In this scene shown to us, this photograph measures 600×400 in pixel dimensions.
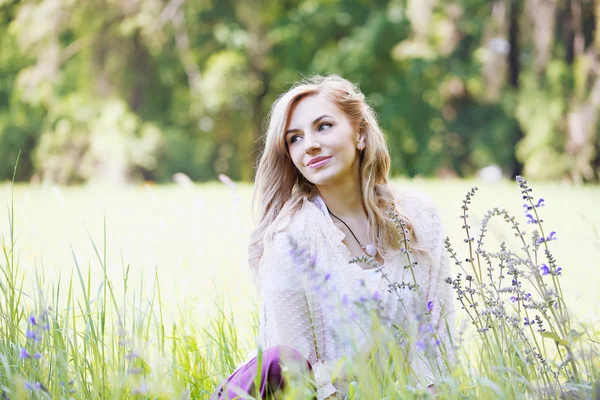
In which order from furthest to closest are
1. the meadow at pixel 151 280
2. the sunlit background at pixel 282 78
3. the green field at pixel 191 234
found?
the sunlit background at pixel 282 78 < the green field at pixel 191 234 < the meadow at pixel 151 280

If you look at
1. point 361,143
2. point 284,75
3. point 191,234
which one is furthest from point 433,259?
point 284,75

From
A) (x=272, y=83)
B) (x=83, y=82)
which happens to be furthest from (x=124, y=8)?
(x=272, y=83)

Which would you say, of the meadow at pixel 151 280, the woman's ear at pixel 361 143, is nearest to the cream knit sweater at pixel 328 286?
the meadow at pixel 151 280

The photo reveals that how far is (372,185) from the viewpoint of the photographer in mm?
2699

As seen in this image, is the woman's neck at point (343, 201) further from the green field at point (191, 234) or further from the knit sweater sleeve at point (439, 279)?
the green field at point (191, 234)

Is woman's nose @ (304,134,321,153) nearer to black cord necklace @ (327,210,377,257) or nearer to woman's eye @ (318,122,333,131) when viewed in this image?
woman's eye @ (318,122,333,131)

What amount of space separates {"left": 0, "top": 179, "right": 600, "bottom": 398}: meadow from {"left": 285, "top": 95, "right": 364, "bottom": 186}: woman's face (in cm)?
48

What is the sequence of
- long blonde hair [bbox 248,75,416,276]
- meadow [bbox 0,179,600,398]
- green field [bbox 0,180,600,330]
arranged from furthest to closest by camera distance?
green field [bbox 0,180,600,330] → long blonde hair [bbox 248,75,416,276] → meadow [bbox 0,179,600,398]

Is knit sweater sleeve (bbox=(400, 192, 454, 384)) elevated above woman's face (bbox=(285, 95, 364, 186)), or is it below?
below

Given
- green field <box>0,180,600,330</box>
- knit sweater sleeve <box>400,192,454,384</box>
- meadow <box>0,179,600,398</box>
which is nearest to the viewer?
meadow <box>0,179,600,398</box>

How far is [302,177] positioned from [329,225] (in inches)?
14.1

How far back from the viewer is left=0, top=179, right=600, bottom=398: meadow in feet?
6.23

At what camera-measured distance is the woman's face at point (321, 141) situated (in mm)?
2568

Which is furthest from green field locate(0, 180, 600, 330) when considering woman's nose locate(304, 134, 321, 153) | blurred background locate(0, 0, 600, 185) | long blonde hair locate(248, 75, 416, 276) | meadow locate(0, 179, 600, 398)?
→ blurred background locate(0, 0, 600, 185)
